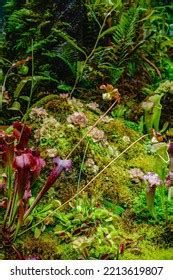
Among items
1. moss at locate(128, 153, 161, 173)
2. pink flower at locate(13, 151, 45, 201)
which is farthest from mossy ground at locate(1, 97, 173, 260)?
pink flower at locate(13, 151, 45, 201)

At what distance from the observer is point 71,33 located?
3906 mm

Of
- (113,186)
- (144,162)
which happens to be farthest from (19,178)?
(144,162)

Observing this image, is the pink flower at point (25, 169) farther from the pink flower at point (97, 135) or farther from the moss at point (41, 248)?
the pink flower at point (97, 135)

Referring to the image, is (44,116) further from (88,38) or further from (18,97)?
(88,38)

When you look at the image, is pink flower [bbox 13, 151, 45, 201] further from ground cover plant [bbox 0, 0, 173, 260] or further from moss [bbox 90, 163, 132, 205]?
moss [bbox 90, 163, 132, 205]

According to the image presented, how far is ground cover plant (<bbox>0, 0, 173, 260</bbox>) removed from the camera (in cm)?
259

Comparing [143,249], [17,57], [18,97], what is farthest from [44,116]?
[143,249]

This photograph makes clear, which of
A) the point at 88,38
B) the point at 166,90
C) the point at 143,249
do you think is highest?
the point at 88,38

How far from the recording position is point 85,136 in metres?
3.15

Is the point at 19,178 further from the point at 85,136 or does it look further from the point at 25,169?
the point at 85,136
